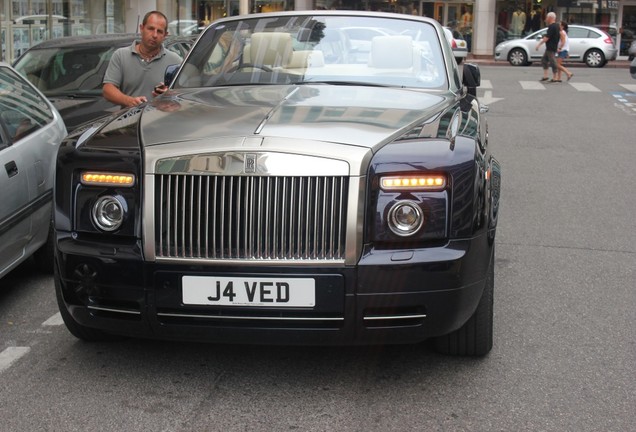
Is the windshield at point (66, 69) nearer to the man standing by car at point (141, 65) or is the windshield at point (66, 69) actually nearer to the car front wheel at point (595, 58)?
the man standing by car at point (141, 65)

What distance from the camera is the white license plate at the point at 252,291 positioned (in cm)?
373

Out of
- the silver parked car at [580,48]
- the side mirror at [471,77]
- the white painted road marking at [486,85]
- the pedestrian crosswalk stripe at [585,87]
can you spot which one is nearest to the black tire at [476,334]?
the side mirror at [471,77]

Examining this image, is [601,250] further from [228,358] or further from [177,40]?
[177,40]

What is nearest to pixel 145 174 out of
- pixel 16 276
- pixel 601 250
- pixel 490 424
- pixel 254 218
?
pixel 254 218

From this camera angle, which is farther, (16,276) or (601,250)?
(601,250)

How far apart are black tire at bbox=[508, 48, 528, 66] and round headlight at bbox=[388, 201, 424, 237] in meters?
30.0

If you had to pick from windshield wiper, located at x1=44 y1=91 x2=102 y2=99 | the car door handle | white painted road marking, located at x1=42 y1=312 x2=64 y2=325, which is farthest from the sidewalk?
white painted road marking, located at x1=42 y1=312 x2=64 y2=325

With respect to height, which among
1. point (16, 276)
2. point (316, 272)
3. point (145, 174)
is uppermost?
point (145, 174)

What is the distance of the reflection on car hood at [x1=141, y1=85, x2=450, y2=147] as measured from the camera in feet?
13.1

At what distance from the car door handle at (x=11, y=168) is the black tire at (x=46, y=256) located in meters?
0.73

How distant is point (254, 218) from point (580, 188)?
6252 millimetres

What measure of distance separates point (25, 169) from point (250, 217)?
90.9 inches

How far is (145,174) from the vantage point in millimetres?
3838

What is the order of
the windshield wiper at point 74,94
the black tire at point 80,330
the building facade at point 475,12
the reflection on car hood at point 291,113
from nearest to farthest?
the reflection on car hood at point 291,113
the black tire at point 80,330
the windshield wiper at point 74,94
the building facade at point 475,12
